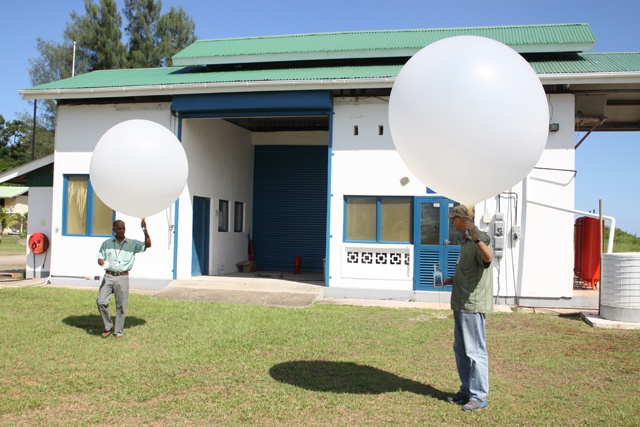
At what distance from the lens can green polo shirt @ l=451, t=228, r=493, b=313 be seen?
5.14 m

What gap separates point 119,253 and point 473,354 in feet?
16.5

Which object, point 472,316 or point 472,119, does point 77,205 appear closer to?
point 472,316

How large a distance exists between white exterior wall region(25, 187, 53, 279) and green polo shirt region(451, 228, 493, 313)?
11.3 m

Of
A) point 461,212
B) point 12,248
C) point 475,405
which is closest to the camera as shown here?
point 461,212

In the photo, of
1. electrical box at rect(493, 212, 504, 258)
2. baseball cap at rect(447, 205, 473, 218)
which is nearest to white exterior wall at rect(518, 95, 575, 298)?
electrical box at rect(493, 212, 504, 258)

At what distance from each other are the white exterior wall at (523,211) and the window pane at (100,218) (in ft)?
18.0

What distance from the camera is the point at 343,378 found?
607 centimetres

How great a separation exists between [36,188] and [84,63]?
77.4 feet

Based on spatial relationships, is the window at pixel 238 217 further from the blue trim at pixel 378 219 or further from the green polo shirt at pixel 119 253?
the green polo shirt at pixel 119 253

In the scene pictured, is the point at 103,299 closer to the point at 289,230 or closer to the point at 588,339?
the point at 588,339

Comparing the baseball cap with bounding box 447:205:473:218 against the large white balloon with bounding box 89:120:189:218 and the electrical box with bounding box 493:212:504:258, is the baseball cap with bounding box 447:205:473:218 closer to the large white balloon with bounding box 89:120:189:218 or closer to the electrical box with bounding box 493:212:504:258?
the large white balloon with bounding box 89:120:189:218

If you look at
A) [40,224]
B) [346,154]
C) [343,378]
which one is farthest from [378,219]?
[40,224]

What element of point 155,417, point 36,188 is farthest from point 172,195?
point 36,188

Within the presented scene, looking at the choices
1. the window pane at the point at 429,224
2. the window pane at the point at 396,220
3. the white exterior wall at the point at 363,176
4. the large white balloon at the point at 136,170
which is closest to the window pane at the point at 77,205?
the white exterior wall at the point at 363,176
